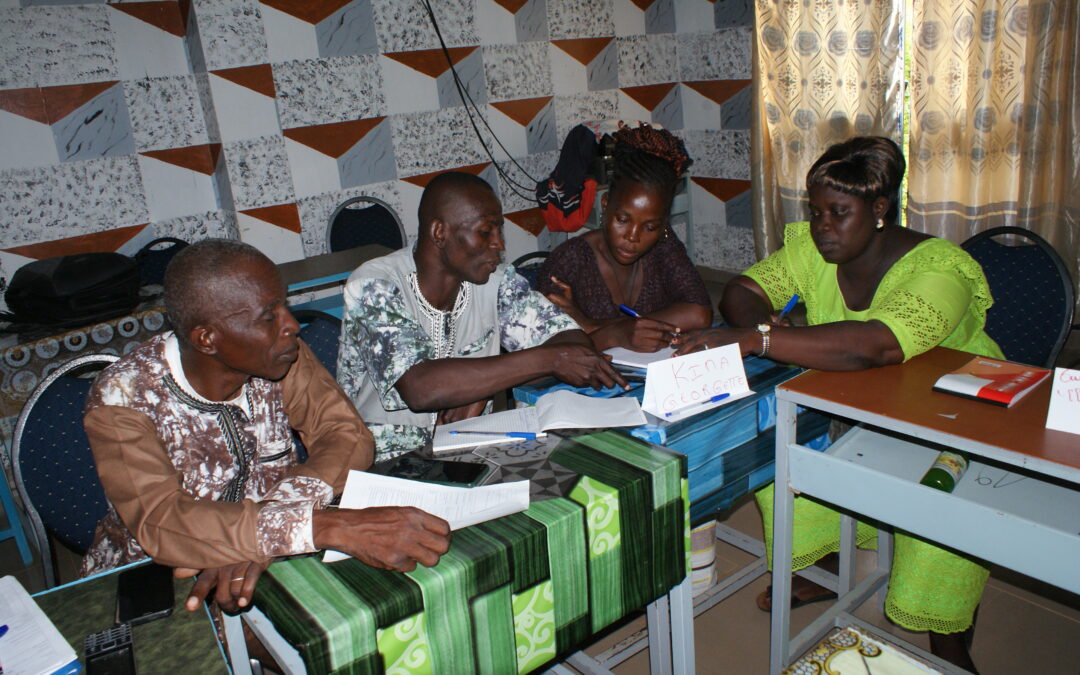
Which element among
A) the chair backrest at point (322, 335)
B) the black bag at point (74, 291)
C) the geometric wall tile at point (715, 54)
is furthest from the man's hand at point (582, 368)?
the geometric wall tile at point (715, 54)

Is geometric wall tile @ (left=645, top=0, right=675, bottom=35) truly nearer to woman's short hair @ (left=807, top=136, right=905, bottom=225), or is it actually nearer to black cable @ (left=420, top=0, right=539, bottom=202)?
black cable @ (left=420, top=0, right=539, bottom=202)

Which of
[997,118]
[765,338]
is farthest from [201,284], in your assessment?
[997,118]

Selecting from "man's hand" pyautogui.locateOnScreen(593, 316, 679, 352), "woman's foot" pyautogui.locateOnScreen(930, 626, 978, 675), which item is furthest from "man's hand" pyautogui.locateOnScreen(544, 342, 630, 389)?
"woman's foot" pyautogui.locateOnScreen(930, 626, 978, 675)

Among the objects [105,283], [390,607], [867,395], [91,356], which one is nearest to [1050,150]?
[867,395]

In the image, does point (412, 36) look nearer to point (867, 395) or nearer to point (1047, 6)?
point (1047, 6)

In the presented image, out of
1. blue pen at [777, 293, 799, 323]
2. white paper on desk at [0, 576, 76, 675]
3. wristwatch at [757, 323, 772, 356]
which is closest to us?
white paper on desk at [0, 576, 76, 675]

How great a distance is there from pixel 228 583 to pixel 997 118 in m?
3.97

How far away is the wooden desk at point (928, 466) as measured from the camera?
1.32m

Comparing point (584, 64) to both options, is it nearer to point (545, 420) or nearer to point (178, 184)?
point (178, 184)

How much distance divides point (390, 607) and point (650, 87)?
5.08 m

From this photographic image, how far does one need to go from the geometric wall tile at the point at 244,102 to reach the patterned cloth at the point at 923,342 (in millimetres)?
3139

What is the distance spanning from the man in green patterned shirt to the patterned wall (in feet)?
8.37

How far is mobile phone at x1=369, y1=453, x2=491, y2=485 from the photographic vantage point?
4.48ft

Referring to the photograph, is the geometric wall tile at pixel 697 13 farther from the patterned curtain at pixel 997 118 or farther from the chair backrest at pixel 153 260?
the chair backrest at pixel 153 260
